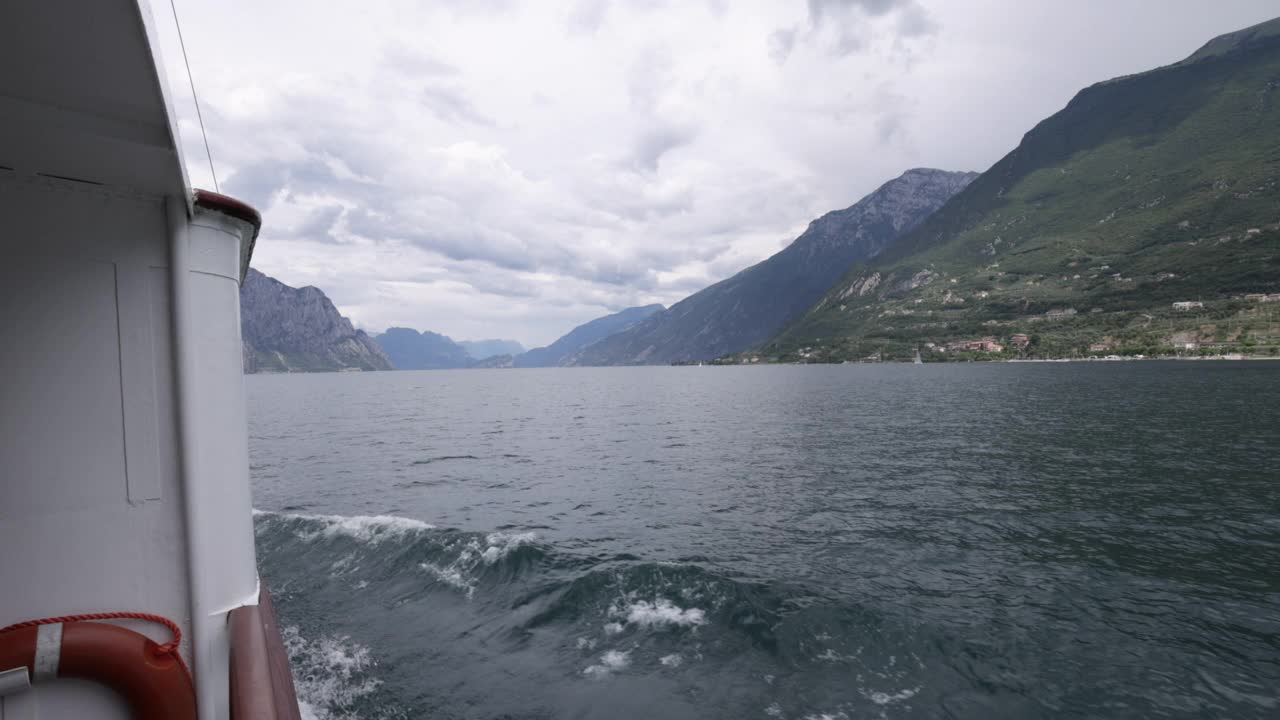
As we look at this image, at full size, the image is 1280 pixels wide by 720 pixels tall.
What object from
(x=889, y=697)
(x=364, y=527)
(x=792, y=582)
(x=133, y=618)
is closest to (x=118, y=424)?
(x=133, y=618)

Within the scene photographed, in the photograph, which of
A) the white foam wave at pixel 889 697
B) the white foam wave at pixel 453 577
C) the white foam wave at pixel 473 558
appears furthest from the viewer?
the white foam wave at pixel 473 558

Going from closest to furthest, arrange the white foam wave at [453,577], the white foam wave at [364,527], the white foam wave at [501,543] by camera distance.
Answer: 1. the white foam wave at [453,577]
2. the white foam wave at [501,543]
3. the white foam wave at [364,527]

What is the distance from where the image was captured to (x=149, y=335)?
4.14 metres

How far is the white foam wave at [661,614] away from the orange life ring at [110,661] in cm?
953

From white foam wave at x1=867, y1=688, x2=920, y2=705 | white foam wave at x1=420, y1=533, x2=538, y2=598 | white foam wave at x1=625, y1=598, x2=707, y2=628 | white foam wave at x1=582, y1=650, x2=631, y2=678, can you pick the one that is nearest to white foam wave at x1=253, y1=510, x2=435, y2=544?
white foam wave at x1=420, y1=533, x2=538, y2=598

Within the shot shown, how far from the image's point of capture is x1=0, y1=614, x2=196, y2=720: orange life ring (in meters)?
3.49

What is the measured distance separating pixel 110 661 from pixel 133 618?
0.30 m

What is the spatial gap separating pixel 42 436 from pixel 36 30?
2678 millimetres

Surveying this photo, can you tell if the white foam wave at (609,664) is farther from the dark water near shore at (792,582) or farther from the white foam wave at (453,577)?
the white foam wave at (453,577)

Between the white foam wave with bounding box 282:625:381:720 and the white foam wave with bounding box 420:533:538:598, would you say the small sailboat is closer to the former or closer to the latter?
the white foam wave with bounding box 282:625:381:720

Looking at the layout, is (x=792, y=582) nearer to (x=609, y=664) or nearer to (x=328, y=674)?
(x=609, y=664)

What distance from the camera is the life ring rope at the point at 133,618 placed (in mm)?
3553

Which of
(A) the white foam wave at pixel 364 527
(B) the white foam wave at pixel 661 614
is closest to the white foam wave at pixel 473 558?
(A) the white foam wave at pixel 364 527

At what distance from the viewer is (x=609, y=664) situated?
1059cm
